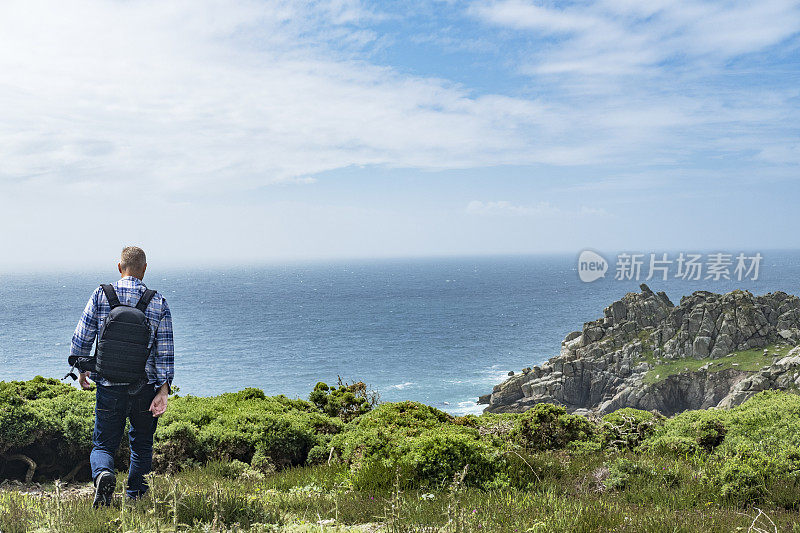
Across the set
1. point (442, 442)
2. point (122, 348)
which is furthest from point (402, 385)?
point (122, 348)

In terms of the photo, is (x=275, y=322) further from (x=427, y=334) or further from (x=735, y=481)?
(x=735, y=481)

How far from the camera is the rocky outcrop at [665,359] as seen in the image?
57500 millimetres

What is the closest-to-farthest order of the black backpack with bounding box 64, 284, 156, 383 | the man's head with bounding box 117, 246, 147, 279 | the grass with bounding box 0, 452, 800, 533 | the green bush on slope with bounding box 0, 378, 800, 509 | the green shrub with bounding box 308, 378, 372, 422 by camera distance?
the grass with bounding box 0, 452, 800, 533
the black backpack with bounding box 64, 284, 156, 383
the man's head with bounding box 117, 246, 147, 279
the green bush on slope with bounding box 0, 378, 800, 509
the green shrub with bounding box 308, 378, 372, 422

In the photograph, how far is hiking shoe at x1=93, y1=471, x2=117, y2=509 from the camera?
4.88m

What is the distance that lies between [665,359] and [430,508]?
223 ft

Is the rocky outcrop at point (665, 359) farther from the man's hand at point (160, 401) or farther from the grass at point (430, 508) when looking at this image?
the man's hand at point (160, 401)

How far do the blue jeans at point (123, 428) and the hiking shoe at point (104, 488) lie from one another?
3.9 inches

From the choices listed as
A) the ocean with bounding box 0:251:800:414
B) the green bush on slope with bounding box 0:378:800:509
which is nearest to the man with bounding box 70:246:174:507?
the green bush on slope with bounding box 0:378:800:509

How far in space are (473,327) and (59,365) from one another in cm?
8923

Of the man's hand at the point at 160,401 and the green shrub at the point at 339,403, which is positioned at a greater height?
the man's hand at the point at 160,401

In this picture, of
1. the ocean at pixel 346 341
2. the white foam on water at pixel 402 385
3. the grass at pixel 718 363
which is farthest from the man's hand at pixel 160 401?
the white foam on water at pixel 402 385

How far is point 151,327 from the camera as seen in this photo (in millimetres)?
5215

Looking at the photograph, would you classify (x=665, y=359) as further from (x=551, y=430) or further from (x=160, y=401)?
(x=160, y=401)

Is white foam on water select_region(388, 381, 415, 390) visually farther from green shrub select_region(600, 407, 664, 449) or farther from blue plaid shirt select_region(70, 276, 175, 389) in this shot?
blue plaid shirt select_region(70, 276, 175, 389)
